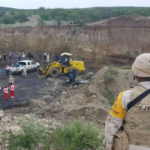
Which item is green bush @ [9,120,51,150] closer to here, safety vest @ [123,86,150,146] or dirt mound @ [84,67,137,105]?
safety vest @ [123,86,150,146]

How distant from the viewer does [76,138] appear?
565cm

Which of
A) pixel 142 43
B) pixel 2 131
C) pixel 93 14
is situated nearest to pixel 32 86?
pixel 2 131

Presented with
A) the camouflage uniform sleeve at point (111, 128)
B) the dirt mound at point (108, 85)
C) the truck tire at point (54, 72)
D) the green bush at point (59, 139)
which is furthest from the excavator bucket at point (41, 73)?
the camouflage uniform sleeve at point (111, 128)

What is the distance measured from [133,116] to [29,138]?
3.43 m

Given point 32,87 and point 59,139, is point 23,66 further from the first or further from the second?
point 59,139

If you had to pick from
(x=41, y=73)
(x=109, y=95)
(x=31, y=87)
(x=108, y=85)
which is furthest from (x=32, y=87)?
(x=109, y=95)

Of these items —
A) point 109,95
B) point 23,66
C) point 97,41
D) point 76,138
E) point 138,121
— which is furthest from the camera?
point 97,41

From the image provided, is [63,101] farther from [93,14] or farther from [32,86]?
[93,14]

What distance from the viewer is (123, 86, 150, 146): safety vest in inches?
106

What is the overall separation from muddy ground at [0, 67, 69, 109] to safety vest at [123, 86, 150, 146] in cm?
1187

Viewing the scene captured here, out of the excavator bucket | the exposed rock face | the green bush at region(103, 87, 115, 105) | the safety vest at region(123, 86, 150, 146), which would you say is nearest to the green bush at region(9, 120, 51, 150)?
the safety vest at region(123, 86, 150, 146)

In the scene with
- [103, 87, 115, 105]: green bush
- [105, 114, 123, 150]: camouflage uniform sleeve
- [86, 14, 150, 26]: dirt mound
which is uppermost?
[86, 14, 150, 26]: dirt mound

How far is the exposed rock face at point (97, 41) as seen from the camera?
2975 centimetres

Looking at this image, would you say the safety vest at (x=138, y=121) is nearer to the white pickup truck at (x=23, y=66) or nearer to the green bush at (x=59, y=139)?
the green bush at (x=59, y=139)
